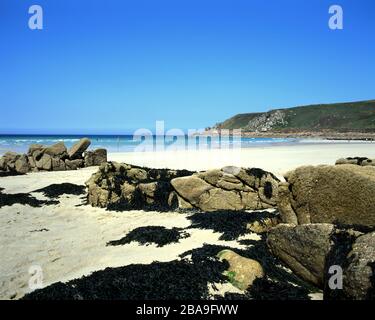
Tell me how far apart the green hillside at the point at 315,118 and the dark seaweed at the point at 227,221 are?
11863cm

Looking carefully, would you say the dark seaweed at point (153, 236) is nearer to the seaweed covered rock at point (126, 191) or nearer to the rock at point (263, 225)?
the rock at point (263, 225)

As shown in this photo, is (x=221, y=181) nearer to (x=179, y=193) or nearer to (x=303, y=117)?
(x=179, y=193)

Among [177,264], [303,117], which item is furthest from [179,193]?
[303,117]

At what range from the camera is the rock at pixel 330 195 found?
6297mm

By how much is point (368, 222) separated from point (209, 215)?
4.10 m

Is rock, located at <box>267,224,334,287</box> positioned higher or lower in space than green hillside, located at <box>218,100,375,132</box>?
lower

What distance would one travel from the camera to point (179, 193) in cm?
1102

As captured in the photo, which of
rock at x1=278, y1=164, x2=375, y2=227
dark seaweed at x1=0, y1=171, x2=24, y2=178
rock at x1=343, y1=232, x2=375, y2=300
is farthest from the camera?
dark seaweed at x1=0, y1=171, x2=24, y2=178

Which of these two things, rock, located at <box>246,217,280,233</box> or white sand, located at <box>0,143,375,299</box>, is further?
rock, located at <box>246,217,280,233</box>

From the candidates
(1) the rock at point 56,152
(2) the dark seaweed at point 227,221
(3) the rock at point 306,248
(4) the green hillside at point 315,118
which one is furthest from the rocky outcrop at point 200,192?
(4) the green hillside at point 315,118

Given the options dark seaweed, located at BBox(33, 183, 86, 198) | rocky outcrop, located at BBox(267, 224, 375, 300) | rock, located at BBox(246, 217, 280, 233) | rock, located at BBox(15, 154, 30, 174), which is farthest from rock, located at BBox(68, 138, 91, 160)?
rocky outcrop, located at BBox(267, 224, 375, 300)

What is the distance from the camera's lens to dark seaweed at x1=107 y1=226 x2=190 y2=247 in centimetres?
778

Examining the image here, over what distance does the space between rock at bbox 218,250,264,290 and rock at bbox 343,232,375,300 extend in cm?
134

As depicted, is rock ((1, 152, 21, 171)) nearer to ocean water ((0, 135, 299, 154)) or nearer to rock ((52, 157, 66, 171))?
rock ((52, 157, 66, 171))
